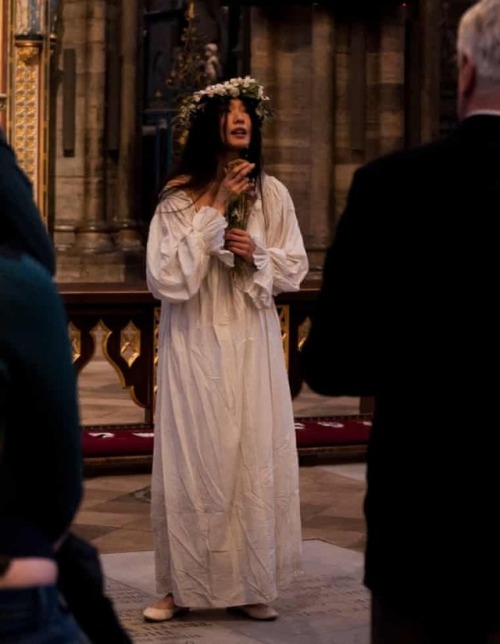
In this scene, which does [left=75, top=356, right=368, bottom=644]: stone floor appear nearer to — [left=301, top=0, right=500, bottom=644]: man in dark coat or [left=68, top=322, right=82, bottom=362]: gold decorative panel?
[left=68, top=322, right=82, bottom=362]: gold decorative panel

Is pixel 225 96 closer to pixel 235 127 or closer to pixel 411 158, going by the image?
pixel 235 127

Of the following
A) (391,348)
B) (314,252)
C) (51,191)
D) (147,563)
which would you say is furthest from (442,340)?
(51,191)

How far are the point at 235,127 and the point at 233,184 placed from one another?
22 cm

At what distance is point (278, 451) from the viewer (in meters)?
6.75

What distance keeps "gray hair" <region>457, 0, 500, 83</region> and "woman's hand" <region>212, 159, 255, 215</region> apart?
11.8 feet

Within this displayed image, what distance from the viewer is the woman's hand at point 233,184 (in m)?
6.66

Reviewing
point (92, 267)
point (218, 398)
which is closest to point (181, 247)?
point (218, 398)

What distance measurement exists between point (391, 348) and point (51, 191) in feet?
64.3

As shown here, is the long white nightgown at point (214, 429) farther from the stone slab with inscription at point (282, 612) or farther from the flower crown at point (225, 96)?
the flower crown at point (225, 96)

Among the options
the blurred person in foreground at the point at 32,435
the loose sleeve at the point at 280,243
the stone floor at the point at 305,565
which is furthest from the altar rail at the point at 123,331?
the blurred person in foreground at the point at 32,435

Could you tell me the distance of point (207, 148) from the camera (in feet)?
22.2

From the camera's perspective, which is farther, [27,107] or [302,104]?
[27,107]

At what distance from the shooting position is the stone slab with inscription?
21.3 ft

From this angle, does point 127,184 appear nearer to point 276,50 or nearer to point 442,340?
point 276,50
